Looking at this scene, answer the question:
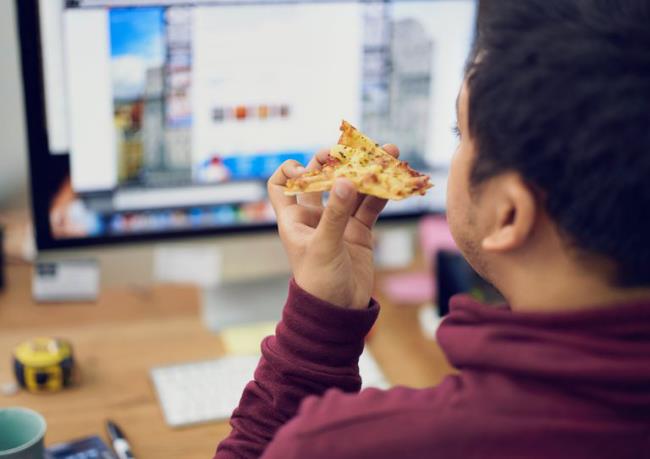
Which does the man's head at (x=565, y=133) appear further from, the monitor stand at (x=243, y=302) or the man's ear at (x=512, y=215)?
the monitor stand at (x=243, y=302)

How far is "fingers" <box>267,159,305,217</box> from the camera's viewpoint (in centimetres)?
83

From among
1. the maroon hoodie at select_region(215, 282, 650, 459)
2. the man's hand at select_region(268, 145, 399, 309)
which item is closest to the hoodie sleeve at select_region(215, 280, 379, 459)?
the man's hand at select_region(268, 145, 399, 309)

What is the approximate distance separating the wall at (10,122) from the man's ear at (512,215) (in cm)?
86

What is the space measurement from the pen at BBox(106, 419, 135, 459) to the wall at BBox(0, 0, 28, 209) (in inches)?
20.5

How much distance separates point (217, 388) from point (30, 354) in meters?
0.21

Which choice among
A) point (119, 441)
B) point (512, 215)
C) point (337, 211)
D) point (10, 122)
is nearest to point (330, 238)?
point (337, 211)

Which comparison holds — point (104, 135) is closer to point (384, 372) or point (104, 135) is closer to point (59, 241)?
point (59, 241)

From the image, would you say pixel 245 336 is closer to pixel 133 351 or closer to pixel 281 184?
pixel 133 351

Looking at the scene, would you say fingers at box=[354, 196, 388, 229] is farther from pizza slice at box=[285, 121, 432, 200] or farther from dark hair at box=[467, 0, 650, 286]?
dark hair at box=[467, 0, 650, 286]

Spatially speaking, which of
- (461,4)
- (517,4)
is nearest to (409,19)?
(461,4)

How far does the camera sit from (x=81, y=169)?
1033mm

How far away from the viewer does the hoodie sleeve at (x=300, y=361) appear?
2.38ft

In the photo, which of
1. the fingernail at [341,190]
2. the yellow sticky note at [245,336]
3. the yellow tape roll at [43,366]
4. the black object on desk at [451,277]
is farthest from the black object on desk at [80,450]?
the black object on desk at [451,277]

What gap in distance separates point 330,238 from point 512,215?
17 centimetres
